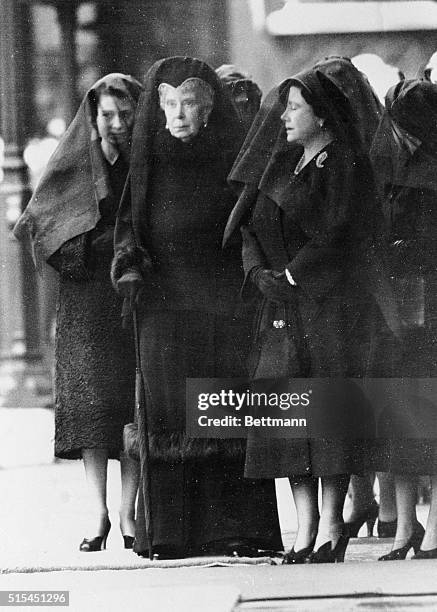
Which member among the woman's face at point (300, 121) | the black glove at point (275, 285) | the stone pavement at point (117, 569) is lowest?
the stone pavement at point (117, 569)

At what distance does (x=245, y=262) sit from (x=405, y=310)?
679 mm

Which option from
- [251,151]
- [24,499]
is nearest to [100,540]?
[24,499]

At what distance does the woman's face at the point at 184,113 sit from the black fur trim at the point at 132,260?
0.49m

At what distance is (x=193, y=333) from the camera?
4.92 m

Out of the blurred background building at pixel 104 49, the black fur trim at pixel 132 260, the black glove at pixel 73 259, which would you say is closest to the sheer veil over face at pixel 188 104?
the blurred background building at pixel 104 49

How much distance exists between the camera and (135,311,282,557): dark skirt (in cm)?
489

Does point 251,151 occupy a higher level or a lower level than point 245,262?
higher

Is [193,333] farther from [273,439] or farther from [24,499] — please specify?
[24,499]

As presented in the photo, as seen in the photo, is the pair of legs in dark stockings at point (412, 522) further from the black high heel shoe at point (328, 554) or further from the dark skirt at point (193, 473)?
the dark skirt at point (193, 473)

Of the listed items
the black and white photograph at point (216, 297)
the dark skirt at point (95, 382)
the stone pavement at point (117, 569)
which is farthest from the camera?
the dark skirt at point (95, 382)

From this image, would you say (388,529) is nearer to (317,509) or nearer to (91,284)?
(317,509)

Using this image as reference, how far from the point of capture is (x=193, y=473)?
4.89 m

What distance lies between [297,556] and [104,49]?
2.21 meters

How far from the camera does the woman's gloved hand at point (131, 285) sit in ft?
16.1
